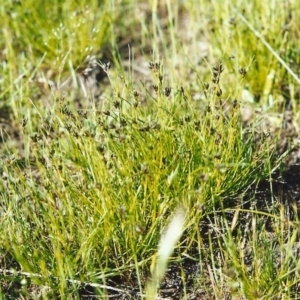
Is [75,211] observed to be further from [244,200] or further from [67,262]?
[244,200]

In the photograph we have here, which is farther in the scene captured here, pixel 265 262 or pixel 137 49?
pixel 137 49

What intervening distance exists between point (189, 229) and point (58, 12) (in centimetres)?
152

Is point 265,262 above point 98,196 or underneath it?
underneath

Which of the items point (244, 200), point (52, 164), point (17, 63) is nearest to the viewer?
point (52, 164)

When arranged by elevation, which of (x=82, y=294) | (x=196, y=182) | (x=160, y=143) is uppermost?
(x=160, y=143)

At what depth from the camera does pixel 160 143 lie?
1848 mm

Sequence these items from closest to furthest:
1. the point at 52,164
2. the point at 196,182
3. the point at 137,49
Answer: the point at 52,164 → the point at 196,182 → the point at 137,49

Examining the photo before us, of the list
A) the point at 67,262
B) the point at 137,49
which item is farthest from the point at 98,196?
the point at 137,49

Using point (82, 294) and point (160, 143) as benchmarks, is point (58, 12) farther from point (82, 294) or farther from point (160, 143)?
point (82, 294)

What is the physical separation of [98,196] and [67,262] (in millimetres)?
236

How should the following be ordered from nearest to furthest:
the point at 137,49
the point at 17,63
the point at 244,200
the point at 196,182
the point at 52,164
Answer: the point at 52,164
the point at 196,182
the point at 244,200
the point at 17,63
the point at 137,49

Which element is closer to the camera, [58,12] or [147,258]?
[147,258]

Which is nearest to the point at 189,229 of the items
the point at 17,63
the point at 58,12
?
the point at 17,63

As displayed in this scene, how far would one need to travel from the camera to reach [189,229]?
1.90 metres
